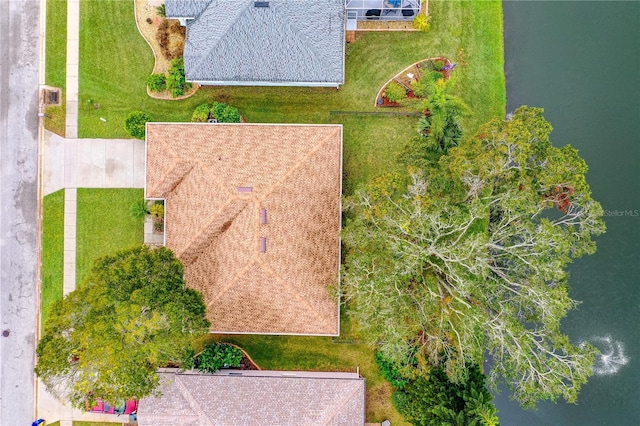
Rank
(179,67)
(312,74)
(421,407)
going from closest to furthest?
(421,407) < (312,74) < (179,67)

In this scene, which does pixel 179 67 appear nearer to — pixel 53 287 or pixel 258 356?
pixel 53 287

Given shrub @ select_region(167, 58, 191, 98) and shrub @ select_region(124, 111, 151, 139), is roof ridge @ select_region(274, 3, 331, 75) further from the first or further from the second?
shrub @ select_region(124, 111, 151, 139)

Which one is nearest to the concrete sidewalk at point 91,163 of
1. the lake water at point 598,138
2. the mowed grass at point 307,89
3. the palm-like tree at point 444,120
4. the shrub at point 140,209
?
the mowed grass at point 307,89

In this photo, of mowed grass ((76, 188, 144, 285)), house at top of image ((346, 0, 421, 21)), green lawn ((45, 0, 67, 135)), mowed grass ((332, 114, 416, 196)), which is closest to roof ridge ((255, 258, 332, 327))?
mowed grass ((332, 114, 416, 196))

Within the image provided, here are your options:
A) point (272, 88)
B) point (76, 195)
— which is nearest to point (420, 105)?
point (272, 88)

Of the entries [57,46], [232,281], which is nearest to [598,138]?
[232,281]
